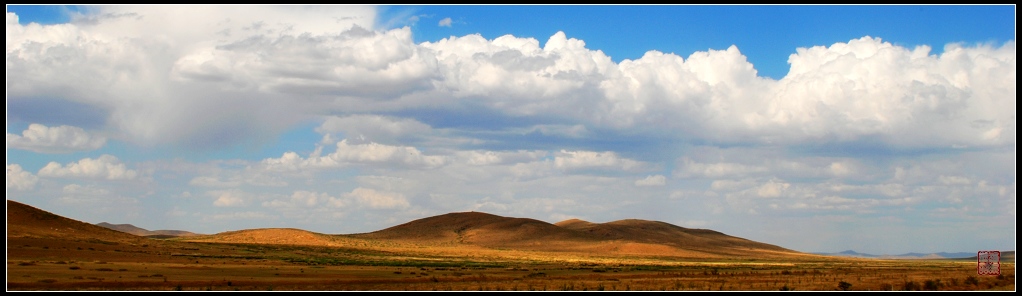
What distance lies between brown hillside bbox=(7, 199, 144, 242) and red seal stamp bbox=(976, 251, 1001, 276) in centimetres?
7802

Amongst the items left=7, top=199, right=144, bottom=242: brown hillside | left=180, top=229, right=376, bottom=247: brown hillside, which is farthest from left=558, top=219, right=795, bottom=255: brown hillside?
left=7, top=199, right=144, bottom=242: brown hillside

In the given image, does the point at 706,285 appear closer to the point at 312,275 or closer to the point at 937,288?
the point at 937,288

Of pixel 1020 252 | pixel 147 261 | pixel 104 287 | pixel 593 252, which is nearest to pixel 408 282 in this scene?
pixel 104 287

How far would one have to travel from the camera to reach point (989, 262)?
58.2 m

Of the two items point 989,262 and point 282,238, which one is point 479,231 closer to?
point 282,238

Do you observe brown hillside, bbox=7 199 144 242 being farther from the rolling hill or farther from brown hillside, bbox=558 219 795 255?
brown hillside, bbox=558 219 795 255

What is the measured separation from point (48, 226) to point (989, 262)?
285 feet

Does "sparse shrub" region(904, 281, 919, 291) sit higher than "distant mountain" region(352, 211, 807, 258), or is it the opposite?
"distant mountain" region(352, 211, 807, 258)

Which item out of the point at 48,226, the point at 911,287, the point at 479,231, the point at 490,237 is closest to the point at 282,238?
the point at 490,237

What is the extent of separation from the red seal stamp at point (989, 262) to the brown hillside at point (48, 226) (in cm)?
7802

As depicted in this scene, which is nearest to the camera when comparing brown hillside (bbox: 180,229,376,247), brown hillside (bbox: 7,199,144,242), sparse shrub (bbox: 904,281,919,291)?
sparse shrub (bbox: 904,281,919,291)

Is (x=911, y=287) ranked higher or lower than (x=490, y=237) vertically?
lower

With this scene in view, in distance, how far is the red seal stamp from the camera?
5599 cm

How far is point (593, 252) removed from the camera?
14125cm
